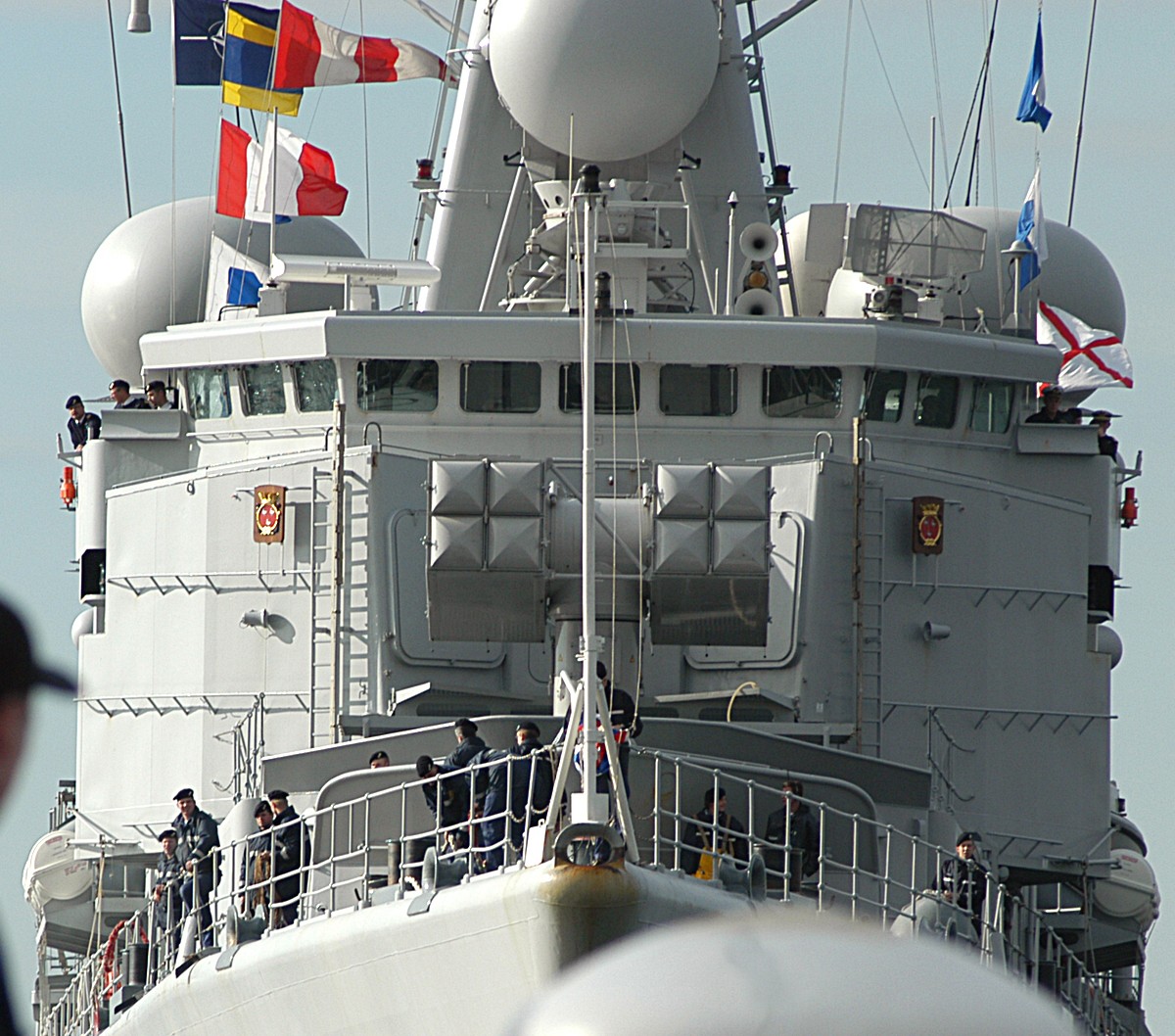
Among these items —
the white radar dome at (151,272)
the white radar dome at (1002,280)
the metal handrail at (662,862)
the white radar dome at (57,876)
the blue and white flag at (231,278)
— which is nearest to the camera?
the metal handrail at (662,862)

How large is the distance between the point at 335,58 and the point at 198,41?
149 cm

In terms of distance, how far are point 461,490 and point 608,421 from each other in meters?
2.21

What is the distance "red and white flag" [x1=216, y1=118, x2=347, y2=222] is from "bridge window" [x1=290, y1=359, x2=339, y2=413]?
2194 mm

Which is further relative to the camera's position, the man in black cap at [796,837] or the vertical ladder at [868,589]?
the vertical ladder at [868,589]

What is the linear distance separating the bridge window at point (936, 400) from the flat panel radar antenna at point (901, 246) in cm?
112

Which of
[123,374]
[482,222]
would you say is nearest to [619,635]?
[482,222]

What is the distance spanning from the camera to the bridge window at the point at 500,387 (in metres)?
15.9

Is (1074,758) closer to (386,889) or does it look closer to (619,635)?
(619,635)

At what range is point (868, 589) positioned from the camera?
1540 cm

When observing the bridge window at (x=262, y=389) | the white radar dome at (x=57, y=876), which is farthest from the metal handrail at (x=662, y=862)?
the bridge window at (x=262, y=389)

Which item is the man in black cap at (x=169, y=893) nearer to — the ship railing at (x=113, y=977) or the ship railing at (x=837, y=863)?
the ship railing at (x=113, y=977)

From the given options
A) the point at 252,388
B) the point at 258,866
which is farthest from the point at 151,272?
the point at 258,866

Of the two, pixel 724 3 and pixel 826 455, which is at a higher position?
pixel 724 3

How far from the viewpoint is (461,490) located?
45.2ft
